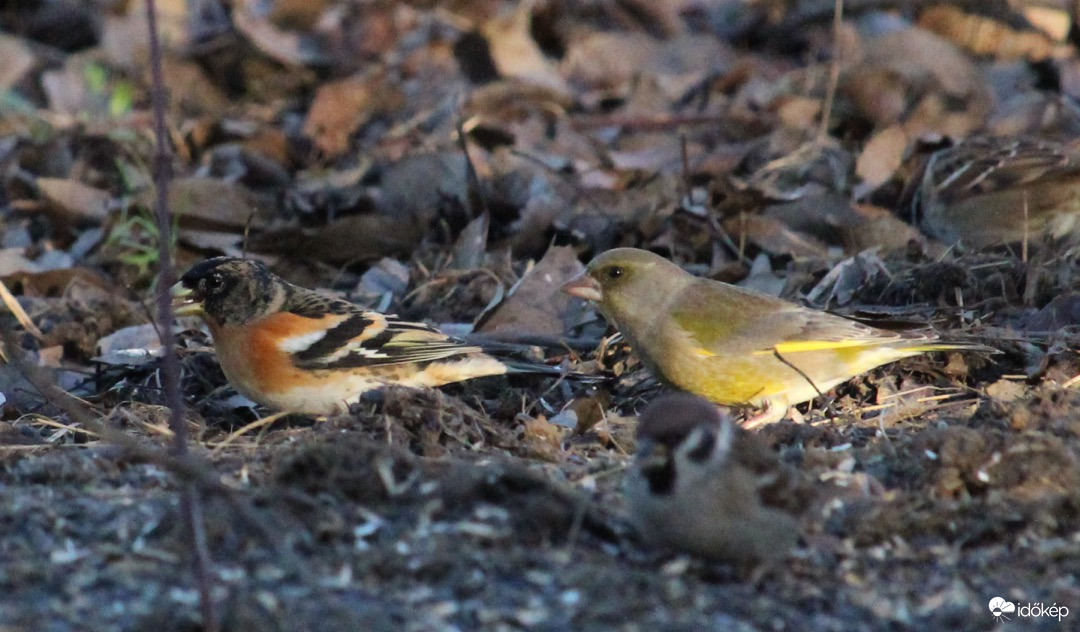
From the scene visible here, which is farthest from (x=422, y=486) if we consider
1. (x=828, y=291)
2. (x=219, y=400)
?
(x=828, y=291)

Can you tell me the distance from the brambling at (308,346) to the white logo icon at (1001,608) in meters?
2.67

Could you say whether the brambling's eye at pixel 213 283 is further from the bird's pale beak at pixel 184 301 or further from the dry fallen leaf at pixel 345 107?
the dry fallen leaf at pixel 345 107

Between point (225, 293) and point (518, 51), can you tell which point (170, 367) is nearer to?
point (225, 293)

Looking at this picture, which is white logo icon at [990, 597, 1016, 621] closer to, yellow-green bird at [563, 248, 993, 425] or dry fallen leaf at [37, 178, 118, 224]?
yellow-green bird at [563, 248, 993, 425]

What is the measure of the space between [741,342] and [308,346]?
1892 mm

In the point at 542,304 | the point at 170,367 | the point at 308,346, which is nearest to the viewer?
the point at 170,367

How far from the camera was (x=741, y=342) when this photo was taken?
5.83 m

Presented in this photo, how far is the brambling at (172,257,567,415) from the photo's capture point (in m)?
5.90

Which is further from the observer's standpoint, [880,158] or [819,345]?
[880,158]

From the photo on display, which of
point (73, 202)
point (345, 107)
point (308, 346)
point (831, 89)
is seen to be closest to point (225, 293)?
point (308, 346)

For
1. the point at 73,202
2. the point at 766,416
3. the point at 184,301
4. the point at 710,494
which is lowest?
the point at 766,416

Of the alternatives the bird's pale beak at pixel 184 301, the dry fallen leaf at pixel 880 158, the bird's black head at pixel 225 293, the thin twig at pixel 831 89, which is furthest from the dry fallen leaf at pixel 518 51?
the bird's pale beak at pixel 184 301

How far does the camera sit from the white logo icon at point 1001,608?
356cm

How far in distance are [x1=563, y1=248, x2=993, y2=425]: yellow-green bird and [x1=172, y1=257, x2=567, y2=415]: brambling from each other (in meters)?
0.49
